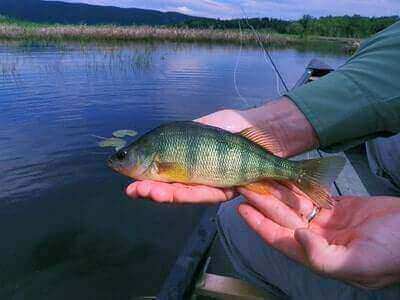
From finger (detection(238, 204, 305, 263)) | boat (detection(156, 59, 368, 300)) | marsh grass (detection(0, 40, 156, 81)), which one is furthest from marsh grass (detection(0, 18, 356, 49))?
finger (detection(238, 204, 305, 263))

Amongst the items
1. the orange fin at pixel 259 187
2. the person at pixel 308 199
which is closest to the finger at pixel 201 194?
the person at pixel 308 199

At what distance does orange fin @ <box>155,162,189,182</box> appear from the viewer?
2.50 meters

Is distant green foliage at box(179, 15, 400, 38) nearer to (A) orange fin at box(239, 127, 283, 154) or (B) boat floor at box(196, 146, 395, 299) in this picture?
(B) boat floor at box(196, 146, 395, 299)

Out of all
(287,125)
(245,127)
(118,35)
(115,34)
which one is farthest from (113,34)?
(287,125)

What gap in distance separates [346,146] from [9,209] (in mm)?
5588

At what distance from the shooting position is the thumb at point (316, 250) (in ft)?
5.34

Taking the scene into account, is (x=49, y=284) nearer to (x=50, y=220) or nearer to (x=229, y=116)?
(x=50, y=220)

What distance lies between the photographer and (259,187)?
2.53 meters

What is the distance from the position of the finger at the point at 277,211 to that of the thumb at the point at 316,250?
1.60 ft

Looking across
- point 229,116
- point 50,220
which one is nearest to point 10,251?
point 50,220

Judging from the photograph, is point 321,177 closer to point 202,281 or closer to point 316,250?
point 316,250

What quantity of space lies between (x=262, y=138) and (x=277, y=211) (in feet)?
2.04

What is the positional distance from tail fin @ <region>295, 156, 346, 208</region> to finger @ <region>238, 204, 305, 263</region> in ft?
1.19

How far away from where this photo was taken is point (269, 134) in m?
2.73
